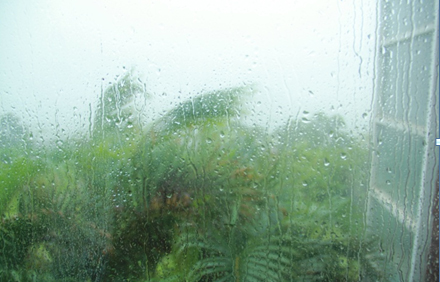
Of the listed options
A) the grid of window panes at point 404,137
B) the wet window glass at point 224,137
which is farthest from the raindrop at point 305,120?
the grid of window panes at point 404,137

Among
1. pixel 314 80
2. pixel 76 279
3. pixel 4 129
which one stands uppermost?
pixel 314 80

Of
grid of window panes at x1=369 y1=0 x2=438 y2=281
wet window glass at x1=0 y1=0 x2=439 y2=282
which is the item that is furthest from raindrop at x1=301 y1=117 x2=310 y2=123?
grid of window panes at x1=369 y1=0 x2=438 y2=281

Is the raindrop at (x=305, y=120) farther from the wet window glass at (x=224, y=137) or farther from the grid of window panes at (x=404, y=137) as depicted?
the grid of window panes at (x=404, y=137)

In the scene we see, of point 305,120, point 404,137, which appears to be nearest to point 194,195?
point 305,120

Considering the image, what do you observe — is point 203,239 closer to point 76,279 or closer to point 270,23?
point 76,279

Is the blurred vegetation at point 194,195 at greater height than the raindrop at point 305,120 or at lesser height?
lesser

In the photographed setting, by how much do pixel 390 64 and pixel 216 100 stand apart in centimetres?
48

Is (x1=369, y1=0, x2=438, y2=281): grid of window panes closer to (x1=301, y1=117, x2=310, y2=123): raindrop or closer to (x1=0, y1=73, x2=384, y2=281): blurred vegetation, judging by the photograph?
(x1=0, y1=73, x2=384, y2=281): blurred vegetation

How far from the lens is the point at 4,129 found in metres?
1.04

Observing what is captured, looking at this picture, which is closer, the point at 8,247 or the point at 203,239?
the point at 203,239

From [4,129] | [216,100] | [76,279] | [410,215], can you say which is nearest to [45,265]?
[76,279]

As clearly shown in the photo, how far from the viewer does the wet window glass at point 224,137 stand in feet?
2.91

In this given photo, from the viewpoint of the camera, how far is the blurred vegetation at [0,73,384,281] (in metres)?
0.91

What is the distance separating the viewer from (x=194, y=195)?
0.95 meters
